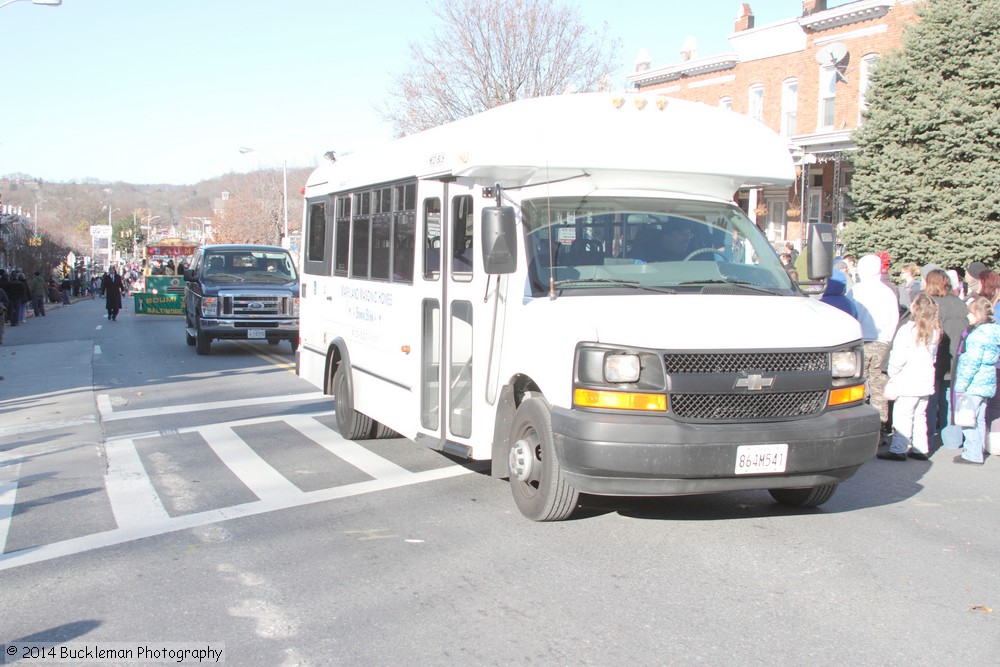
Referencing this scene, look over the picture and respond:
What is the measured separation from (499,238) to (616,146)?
112 cm

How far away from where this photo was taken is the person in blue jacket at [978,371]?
353 inches

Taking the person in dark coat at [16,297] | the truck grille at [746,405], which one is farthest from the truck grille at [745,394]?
the person in dark coat at [16,297]

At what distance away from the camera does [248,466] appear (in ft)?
29.1

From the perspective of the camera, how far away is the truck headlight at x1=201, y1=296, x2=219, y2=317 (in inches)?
771

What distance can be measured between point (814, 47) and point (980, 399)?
23508mm

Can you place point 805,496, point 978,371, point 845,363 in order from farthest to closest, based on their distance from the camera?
1. point 978,371
2. point 805,496
3. point 845,363

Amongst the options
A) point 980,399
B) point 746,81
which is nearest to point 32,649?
point 980,399

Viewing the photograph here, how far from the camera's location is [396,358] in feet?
27.8

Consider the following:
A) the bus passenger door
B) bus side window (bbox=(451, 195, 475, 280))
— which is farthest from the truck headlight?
bus side window (bbox=(451, 195, 475, 280))

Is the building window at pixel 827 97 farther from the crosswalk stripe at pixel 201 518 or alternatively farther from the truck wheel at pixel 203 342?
the crosswalk stripe at pixel 201 518

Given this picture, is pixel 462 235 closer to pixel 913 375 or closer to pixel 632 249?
pixel 632 249

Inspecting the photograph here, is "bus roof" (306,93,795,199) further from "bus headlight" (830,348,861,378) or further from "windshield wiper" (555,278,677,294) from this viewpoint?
"bus headlight" (830,348,861,378)

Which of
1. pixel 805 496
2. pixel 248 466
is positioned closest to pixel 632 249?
pixel 805 496

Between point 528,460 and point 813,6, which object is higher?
point 813,6
